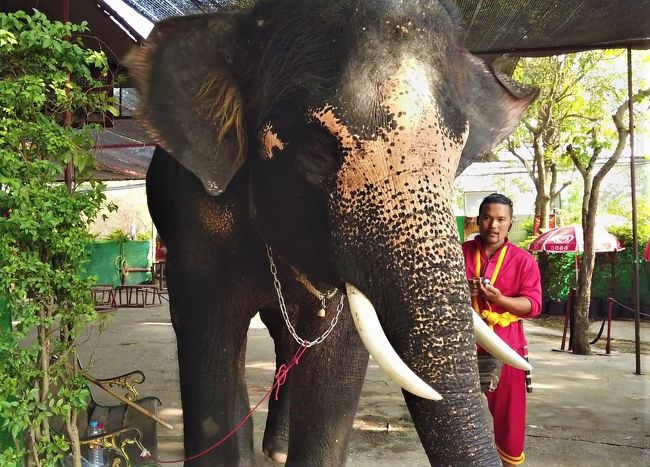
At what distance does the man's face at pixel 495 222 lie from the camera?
3.36 m

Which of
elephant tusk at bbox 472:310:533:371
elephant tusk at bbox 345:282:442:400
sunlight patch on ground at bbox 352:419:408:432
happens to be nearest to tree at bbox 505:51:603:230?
sunlight patch on ground at bbox 352:419:408:432

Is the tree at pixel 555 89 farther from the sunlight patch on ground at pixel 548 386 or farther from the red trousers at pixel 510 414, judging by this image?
the red trousers at pixel 510 414

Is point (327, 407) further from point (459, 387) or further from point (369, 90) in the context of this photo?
point (369, 90)

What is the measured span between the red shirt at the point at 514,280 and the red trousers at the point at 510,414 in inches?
5.6

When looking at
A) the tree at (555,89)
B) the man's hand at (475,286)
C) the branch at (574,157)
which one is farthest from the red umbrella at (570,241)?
the man's hand at (475,286)

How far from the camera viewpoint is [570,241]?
9.72 meters

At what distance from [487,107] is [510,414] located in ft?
5.62

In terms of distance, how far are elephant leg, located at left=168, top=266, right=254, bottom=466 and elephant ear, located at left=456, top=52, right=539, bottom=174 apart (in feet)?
4.15

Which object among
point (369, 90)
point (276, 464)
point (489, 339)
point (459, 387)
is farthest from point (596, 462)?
point (369, 90)

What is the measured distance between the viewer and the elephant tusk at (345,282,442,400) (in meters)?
1.74

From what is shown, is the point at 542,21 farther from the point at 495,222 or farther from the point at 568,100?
the point at 568,100

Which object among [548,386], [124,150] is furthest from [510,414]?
[124,150]

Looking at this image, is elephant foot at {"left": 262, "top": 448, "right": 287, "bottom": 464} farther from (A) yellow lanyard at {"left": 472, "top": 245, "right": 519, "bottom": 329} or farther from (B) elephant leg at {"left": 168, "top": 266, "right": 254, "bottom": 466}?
(A) yellow lanyard at {"left": 472, "top": 245, "right": 519, "bottom": 329}

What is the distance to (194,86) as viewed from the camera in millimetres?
2396
